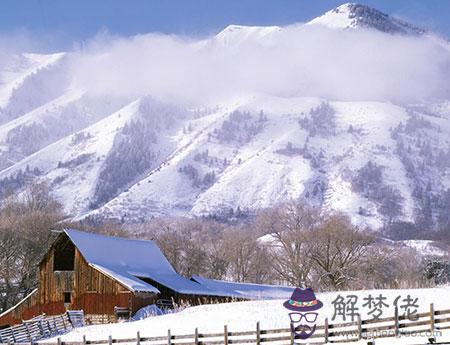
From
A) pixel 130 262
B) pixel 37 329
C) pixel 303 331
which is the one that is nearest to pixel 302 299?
pixel 303 331

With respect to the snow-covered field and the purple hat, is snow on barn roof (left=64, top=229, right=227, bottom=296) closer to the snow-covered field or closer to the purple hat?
the snow-covered field

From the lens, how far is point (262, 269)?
12181cm

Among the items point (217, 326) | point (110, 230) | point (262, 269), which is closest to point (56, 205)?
point (110, 230)

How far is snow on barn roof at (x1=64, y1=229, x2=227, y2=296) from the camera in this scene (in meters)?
73.9

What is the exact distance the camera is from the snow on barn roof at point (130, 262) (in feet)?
243

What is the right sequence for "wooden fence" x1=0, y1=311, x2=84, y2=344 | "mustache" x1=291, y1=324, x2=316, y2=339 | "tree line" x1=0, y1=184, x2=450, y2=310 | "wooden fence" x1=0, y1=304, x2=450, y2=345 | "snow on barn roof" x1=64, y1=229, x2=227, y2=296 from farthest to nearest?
"tree line" x1=0, y1=184, x2=450, y2=310
"snow on barn roof" x1=64, y1=229, x2=227, y2=296
"wooden fence" x1=0, y1=311, x2=84, y2=344
"mustache" x1=291, y1=324, x2=316, y2=339
"wooden fence" x1=0, y1=304, x2=450, y2=345

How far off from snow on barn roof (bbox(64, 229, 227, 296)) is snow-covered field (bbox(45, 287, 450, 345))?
13.5 m

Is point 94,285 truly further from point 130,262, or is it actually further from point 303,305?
point 303,305

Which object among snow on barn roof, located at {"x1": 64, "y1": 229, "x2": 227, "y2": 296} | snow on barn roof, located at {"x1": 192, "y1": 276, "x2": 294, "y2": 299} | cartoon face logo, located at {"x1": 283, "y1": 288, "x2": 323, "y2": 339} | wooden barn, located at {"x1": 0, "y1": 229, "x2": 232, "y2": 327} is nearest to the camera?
cartoon face logo, located at {"x1": 283, "y1": 288, "x2": 323, "y2": 339}

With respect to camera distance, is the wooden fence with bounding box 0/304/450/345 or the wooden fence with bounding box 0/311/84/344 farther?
the wooden fence with bounding box 0/311/84/344

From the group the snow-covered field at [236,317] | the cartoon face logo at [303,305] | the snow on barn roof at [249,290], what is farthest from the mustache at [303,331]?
the snow on barn roof at [249,290]

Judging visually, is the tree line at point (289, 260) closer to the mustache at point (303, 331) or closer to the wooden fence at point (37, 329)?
the wooden fence at point (37, 329)

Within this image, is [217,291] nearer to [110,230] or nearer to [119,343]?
[119,343]

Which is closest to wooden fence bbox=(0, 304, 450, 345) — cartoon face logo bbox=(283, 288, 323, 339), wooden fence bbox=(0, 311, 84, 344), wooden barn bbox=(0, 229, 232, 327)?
cartoon face logo bbox=(283, 288, 323, 339)
